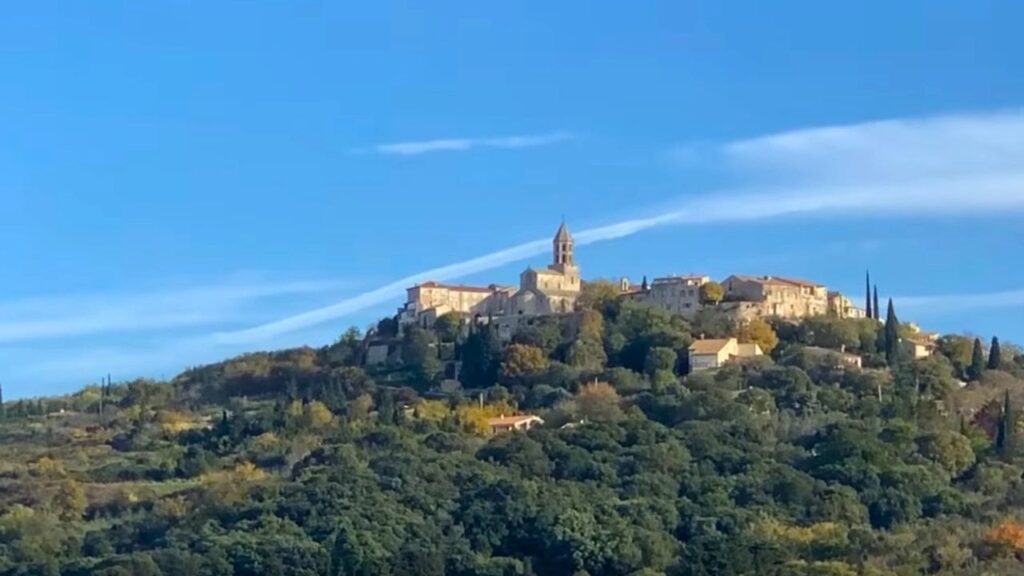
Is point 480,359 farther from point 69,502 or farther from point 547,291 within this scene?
point 69,502

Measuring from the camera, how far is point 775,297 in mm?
82938

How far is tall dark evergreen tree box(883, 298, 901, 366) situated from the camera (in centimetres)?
7769

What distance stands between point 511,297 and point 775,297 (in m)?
10.1

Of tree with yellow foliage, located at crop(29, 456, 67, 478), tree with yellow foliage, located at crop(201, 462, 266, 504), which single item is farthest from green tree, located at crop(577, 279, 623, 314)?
tree with yellow foliage, located at crop(29, 456, 67, 478)

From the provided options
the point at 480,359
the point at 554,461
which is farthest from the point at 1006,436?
the point at 480,359

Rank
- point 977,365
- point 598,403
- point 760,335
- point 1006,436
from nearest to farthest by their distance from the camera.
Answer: point 1006,436
point 598,403
point 977,365
point 760,335

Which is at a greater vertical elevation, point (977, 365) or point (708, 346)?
point (708, 346)

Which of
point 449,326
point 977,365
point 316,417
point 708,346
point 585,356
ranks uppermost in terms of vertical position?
point 449,326

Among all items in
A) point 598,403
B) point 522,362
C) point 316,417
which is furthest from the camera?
point 522,362

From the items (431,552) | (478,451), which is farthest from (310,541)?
(478,451)

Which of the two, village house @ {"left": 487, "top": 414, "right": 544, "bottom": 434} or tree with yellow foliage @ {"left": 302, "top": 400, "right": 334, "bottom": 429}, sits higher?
tree with yellow foliage @ {"left": 302, "top": 400, "right": 334, "bottom": 429}

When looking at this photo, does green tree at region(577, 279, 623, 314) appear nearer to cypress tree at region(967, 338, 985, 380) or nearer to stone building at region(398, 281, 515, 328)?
stone building at region(398, 281, 515, 328)

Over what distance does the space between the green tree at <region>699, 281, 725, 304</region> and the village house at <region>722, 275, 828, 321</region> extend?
42 centimetres

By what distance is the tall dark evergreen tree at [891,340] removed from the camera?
3059 inches
